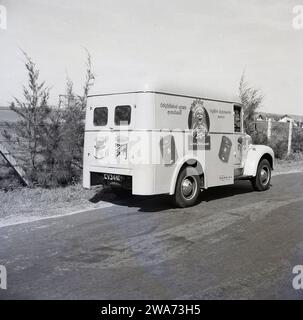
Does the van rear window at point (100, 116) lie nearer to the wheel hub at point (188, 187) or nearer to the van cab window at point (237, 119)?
the wheel hub at point (188, 187)

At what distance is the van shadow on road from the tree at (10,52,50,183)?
1806 mm

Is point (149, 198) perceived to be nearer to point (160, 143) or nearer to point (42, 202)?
point (160, 143)

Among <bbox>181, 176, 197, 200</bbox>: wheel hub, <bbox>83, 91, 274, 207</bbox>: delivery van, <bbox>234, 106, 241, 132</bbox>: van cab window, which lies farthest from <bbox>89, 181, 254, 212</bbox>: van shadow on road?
<bbox>234, 106, 241, 132</bbox>: van cab window

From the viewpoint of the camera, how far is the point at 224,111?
10242 millimetres

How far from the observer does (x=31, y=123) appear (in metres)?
10.4

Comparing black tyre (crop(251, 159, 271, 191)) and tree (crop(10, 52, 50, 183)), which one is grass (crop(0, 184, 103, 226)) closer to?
tree (crop(10, 52, 50, 183))

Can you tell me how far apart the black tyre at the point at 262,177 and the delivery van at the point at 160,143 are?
1059mm

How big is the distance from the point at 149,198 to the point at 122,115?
2.30 m

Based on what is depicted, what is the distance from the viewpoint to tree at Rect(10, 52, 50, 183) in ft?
33.6
